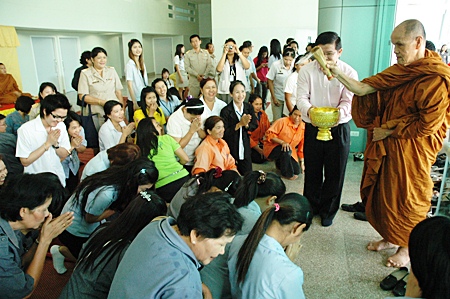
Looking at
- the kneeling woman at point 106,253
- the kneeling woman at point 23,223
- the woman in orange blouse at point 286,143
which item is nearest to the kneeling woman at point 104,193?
the kneeling woman at point 23,223

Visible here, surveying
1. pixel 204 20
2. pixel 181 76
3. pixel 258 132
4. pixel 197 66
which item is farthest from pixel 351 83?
pixel 204 20

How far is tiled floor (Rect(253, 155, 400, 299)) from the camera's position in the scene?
2.06 meters

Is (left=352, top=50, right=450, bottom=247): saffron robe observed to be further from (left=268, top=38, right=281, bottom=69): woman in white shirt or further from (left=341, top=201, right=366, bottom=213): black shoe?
(left=268, top=38, right=281, bottom=69): woman in white shirt

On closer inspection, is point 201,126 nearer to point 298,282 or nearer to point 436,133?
point 436,133

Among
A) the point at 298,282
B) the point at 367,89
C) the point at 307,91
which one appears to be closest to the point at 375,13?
the point at 307,91

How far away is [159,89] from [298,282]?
297 cm

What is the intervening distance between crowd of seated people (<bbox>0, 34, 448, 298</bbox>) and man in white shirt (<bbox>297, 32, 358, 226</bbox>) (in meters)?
0.75

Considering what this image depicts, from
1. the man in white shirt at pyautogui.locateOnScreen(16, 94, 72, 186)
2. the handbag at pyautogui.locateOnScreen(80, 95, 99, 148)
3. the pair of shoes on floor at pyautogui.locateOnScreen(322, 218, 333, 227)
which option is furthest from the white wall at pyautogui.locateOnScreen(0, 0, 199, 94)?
the pair of shoes on floor at pyautogui.locateOnScreen(322, 218, 333, 227)

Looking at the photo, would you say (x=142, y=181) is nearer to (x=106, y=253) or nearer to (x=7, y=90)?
(x=106, y=253)

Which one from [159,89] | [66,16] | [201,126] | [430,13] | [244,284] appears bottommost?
[244,284]

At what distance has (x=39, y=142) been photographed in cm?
247

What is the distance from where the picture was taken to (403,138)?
6.77 ft

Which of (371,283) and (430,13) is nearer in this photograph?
(371,283)

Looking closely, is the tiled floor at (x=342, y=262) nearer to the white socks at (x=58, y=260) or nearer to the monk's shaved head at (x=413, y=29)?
the monk's shaved head at (x=413, y=29)
